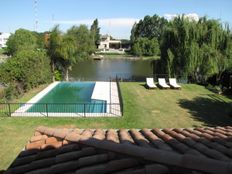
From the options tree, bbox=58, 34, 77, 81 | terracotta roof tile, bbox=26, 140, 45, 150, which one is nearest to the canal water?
tree, bbox=58, 34, 77, 81

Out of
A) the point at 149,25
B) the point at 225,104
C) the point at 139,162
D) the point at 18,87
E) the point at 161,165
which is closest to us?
the point at 161,165

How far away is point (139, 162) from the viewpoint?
3.20 m

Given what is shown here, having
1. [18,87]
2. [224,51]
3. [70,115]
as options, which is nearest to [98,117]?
[70,115]

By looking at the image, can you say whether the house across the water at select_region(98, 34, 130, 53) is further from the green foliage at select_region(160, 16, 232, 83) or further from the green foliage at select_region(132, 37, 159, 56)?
the green foliage at select_region(160, 16, 232, 83)

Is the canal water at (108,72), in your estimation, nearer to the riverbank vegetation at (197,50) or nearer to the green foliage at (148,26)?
the riverbank vegetation at (197,50)

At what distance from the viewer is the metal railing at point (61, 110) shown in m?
15.4

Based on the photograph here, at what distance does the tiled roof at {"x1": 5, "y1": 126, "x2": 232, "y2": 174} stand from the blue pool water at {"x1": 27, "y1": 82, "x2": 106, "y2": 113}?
10.1 m

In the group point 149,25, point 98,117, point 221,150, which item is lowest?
point 98,117

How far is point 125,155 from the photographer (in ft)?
11.2

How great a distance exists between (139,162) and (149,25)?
100471 millimetres

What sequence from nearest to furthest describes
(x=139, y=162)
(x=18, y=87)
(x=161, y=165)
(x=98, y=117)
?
(x=161, y=165) → (x=139, y=162) → (x=98, y=117) → (x=18, y=87)

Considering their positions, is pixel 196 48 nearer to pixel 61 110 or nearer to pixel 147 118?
→ pixel 147 118

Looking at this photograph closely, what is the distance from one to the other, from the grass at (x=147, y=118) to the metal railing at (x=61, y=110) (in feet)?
2.52

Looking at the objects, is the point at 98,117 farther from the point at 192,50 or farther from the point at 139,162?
the point at 192,50
